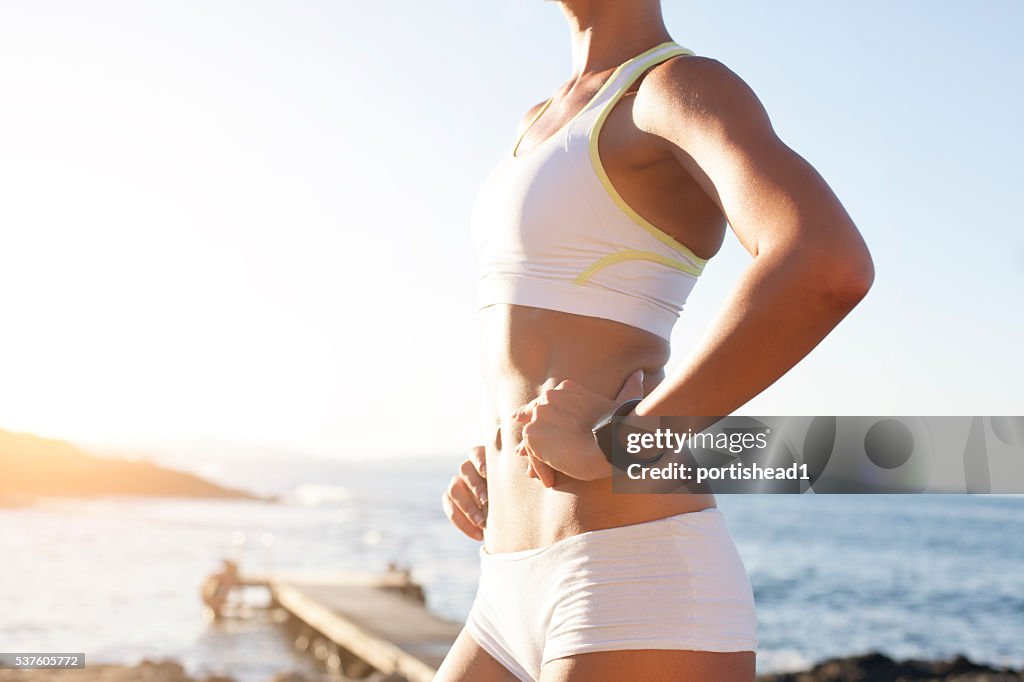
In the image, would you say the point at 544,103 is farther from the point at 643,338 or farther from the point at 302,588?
the point at 302,588

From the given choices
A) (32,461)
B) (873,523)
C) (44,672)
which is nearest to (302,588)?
(44,672)

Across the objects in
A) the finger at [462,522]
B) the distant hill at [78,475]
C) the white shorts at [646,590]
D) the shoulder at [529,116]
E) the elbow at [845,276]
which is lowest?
the white shorts at [646,590]

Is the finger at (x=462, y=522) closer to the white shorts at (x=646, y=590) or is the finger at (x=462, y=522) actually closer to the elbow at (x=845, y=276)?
the white shorts at (x=646, y=590)

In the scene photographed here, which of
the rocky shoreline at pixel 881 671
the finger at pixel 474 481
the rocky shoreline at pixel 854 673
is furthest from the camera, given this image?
the rocky shoreline at pixel 881 671

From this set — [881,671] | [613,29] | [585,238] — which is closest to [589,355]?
[585,238]

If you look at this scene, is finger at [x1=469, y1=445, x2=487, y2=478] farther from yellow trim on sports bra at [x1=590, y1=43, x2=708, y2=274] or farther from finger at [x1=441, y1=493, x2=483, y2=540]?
yellow trim on sports bra at [x1=590, y1=43, x2=708, y2=274]

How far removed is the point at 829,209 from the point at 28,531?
3463 centimetres

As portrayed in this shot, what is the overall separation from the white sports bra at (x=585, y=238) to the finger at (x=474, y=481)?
409mm

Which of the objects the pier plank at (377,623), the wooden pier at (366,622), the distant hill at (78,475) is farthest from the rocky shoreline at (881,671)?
the distant hill at (78,475)

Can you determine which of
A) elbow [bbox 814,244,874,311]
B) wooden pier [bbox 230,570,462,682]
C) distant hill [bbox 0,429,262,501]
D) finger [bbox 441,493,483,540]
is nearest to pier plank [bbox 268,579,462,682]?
wooden pier [bbox 230,570,462,682]

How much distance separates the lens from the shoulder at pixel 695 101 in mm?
1390

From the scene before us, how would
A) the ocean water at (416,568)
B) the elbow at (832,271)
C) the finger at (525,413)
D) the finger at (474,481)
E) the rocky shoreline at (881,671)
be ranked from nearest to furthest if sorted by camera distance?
the elbow at (832,271) → the finger at (525,413) → the finger at (474,481) → the rocky shoreline at (881,671) → the ocean water at (416,568)

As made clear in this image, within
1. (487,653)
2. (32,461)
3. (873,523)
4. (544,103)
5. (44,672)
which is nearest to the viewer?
(487,653)

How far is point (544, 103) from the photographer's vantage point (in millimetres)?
2021
